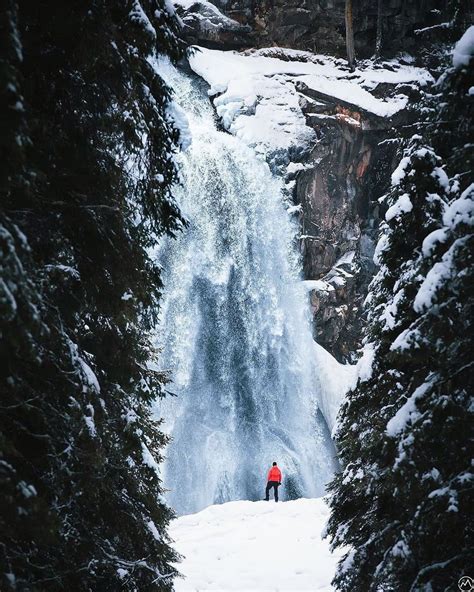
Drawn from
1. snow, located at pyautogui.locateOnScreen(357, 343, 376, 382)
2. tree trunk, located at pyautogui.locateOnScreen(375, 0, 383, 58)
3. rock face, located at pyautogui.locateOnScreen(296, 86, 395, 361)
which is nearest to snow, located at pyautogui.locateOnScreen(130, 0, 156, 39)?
snow, located at pyautogui.locateOnScreen(357, 343, 376, 382)

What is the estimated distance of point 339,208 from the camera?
24703 mm

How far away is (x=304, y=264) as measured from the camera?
24109 mm

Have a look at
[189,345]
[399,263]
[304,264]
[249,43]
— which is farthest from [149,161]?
[249,43]

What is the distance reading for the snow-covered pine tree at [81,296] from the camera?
3.06 m

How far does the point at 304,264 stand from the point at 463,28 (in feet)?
63.9

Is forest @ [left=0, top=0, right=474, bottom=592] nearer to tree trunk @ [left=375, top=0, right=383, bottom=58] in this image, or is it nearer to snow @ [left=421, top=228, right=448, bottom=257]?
snow @ [left=421, top=228, right=448, bottom=257]

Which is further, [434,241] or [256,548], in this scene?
[256,548]

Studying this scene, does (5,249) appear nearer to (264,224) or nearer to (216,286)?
(216,286)

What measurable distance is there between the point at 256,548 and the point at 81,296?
6.95 metres

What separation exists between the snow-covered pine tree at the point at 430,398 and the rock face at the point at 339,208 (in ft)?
62.0

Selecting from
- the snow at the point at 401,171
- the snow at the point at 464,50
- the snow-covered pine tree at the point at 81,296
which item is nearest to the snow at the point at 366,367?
the snow at the point at 401,171

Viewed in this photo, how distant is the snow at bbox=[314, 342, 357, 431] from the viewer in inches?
915

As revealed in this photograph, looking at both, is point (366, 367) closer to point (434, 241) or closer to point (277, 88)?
point (434, 241)

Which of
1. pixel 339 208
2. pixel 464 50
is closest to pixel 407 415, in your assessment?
pixel 464 50
